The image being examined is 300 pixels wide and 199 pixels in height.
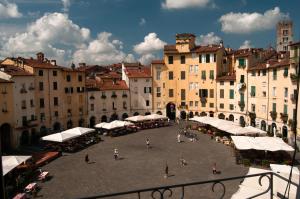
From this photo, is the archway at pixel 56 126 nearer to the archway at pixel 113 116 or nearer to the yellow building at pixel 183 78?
the archway at pixel 113 116

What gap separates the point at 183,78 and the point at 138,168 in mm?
34586

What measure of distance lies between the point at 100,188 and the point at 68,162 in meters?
8.89

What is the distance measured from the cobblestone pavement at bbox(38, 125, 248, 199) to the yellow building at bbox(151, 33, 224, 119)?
19141mm

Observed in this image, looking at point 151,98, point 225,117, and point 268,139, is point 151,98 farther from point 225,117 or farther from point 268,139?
point 268,139

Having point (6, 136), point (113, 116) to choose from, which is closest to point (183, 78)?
point (113, 116)

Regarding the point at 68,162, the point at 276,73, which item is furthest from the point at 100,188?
the point at 276,73

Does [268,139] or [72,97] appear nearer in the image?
[268,139]

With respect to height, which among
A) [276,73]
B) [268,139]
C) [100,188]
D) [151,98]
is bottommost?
[100,188]

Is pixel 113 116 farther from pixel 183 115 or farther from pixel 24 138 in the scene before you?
pixel 24 138

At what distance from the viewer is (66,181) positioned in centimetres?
2397

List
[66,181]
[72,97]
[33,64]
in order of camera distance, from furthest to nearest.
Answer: [72,97]
[33,64]
[66,181]

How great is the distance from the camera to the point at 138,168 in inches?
1072

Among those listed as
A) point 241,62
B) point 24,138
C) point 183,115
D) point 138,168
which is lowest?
point 138,168

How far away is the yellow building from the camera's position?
5712 centimetres
